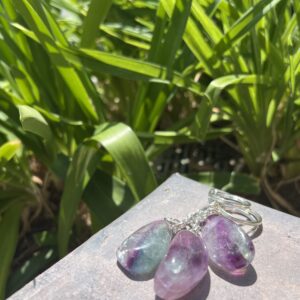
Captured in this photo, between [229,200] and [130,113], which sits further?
[130,113]

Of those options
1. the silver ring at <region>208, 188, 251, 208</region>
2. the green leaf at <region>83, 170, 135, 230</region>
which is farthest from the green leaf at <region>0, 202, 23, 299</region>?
the silver ring at <region>208, 188, 251, 208</region>

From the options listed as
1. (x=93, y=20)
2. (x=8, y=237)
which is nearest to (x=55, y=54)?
(x=93, y=20)

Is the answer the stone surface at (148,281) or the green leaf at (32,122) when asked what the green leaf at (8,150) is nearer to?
the green leaf at (32,122)

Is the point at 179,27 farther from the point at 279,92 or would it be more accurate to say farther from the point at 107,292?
the point at 107,292

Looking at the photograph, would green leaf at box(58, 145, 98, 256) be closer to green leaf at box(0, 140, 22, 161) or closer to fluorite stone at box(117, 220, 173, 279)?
green leaf at box(0, 140, 22, 161)

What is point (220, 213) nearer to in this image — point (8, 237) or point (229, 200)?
point (229, 200)

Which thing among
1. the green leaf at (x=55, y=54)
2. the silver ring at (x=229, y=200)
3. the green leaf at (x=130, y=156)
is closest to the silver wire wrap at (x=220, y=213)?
the silver ring at (x=229, y=200)

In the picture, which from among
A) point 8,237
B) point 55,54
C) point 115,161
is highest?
point 55,54
